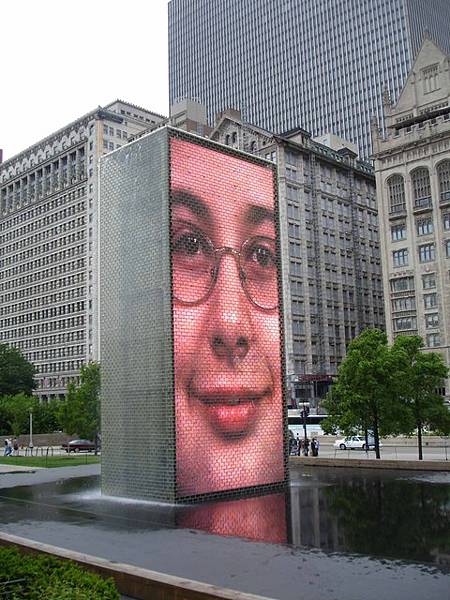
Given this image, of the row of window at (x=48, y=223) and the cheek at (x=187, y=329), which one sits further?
the row of window at (x=48, y=223)

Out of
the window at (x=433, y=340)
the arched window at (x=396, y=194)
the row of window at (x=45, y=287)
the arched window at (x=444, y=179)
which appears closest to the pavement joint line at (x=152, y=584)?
the window at (x=433, y=340)

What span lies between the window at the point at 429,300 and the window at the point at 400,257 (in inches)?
219

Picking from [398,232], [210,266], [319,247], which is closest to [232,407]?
[210,266]

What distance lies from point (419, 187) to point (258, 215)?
214 ft

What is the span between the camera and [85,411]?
2515 inches

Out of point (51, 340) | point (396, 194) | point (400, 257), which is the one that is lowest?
point (51, 340)

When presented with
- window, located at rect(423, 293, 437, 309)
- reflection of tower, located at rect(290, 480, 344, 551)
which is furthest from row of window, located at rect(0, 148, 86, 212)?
reflection of tower, located at rect(290, 480, 344, 551)

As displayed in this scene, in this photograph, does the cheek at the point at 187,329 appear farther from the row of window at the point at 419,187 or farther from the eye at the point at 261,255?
the row of window at the point at 419,187

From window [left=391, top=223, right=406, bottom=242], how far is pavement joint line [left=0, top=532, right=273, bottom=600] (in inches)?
3209

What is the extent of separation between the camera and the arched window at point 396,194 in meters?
88.9

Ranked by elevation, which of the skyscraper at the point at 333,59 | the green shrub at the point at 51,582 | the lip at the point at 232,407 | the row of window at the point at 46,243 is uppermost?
the skyscraper at the point at 333,59

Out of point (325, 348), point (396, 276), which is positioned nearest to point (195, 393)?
point (396, 276)

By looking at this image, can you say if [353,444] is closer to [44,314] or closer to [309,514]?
[309,514]

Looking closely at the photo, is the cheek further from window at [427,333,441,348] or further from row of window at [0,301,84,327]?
row of window at [0,301,84,327]
